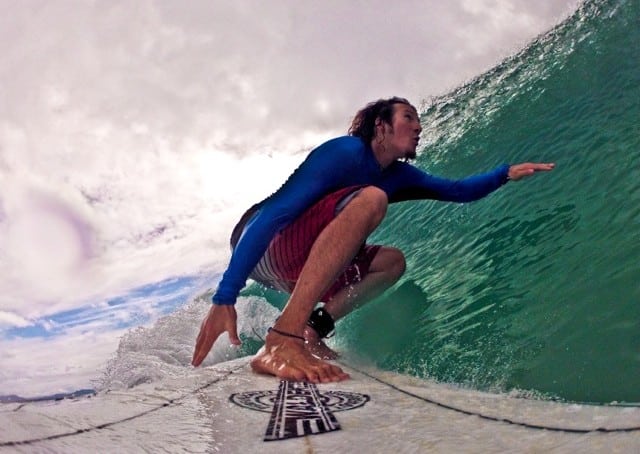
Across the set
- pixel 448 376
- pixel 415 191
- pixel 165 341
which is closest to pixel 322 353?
pixel 448 376

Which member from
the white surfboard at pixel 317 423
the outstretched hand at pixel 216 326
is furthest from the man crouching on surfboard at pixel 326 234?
the white surfboard at pixel 317 423

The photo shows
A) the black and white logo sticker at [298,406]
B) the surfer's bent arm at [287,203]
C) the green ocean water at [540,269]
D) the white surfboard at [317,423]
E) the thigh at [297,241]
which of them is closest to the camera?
the white surfboard at [317,423]

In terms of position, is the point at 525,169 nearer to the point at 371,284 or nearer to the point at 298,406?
the point at 371,284

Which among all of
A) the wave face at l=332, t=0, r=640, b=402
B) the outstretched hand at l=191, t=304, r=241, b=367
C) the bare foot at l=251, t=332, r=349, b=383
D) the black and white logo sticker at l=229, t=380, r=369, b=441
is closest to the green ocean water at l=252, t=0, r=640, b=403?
the wave face at l=332, t=0, r=640, b=402

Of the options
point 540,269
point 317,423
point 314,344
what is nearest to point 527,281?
point 540,269

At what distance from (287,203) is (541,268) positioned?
130cm

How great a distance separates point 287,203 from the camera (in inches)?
84.2

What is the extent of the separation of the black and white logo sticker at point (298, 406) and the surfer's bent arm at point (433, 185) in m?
1.38

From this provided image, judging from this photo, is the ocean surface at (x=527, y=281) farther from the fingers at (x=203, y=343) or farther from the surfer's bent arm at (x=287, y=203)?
the surfer's bent arm at (x=287, y=203)

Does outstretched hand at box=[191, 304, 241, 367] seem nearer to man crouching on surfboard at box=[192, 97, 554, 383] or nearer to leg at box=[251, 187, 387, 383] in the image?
man crouching on surfboard at box=[192, 97, 554, 383]

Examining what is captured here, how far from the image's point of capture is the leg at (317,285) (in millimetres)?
1727

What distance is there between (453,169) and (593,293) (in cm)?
503

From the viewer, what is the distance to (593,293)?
6.26 feet

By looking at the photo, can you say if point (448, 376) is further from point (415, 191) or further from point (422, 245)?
point (422, 245)
